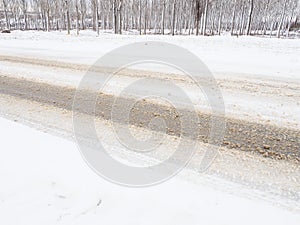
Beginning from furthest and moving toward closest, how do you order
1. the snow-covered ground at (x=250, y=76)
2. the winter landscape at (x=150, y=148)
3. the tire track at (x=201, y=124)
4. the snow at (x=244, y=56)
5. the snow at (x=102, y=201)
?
1. the snow at (x=244, y=56)
2. the snow-covered ground at (x=250, y=76)
3. the tire track at (x=201, y=124)
4. the winter landscape at (x=150, y=148)
5. the snow at (x=102, y=201)

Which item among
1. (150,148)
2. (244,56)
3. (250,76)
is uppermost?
(244,56)

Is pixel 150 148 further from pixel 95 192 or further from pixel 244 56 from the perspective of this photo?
pixel 244 56

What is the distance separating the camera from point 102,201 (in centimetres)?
264

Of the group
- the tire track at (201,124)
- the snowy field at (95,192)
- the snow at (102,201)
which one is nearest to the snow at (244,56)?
the tire track at (201,124)

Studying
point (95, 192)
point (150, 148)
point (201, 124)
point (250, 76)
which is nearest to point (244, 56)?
point (250, 76)

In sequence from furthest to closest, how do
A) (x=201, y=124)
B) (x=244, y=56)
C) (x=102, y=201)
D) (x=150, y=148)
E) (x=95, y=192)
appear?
(x=244, y=56)
(x=201, y=124)
(x=150, y=148)
(x=95, y=192)
(x=102, y=201)

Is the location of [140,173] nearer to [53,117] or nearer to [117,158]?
[117,158]

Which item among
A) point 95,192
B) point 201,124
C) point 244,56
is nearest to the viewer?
point 95,192

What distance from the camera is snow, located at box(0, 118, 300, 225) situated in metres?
2.42

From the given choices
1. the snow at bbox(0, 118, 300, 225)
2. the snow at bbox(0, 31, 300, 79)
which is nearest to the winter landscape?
the snow at bbox(0, 118, 300, 225)

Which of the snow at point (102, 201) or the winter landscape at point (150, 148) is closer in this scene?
the snow at point (102, 201)

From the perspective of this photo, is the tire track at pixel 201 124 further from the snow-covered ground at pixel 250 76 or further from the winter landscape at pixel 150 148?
the snow-covered ground at pixel 250 76

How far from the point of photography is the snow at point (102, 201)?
242cm

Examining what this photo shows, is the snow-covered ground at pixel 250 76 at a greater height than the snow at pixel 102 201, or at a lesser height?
greater
